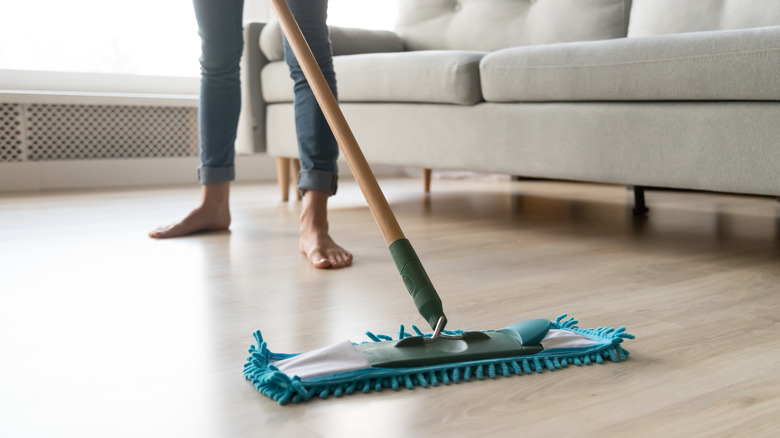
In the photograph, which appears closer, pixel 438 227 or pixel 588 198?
pixel 438 227

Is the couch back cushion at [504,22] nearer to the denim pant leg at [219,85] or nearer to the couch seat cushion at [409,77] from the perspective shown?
the couch seat cushion at [409,77]

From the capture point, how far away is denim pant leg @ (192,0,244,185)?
1718 millimetres

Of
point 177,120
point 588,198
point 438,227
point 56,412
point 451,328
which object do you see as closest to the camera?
point 56,412

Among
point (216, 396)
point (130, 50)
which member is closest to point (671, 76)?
point (216, 396)

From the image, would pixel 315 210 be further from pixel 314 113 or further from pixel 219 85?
pixel 219 85

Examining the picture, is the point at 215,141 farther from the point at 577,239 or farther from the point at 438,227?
the point at 577,239

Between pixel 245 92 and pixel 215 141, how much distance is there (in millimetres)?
824

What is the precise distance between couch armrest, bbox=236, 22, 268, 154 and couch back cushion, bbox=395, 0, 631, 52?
0.64m

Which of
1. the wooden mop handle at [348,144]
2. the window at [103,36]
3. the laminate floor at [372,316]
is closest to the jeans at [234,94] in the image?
the laminate floor at [372,316]

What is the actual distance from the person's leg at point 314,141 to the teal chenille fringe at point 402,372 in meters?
0.71

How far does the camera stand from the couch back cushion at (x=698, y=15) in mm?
2104

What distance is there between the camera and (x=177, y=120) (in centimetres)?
334

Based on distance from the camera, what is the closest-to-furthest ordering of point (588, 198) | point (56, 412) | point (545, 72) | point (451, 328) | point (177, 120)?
point (56, 412) < point (451, 328) < point (545, 72) < point (588, 198) < point (177, 120)

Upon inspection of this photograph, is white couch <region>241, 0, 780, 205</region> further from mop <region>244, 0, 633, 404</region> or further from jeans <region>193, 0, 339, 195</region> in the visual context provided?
mop <region>244, 0, 633, 404</region>
